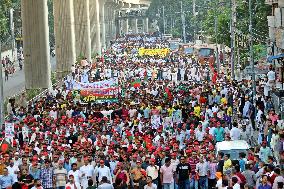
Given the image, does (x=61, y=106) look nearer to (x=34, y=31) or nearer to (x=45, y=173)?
(x=45, y=173)

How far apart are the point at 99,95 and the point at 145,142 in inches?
486

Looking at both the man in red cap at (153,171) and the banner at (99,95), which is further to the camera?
the banner at (99,95)

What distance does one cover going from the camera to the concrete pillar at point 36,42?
54.5 m

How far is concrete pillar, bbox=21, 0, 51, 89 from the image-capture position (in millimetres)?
54469

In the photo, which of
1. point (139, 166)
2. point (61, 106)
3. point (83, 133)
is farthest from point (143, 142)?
point (61, 106)

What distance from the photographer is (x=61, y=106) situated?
3497 centimetres

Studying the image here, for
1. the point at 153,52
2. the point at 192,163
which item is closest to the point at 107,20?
the point at 153,52

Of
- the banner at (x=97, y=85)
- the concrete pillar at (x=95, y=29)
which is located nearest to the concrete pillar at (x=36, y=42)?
the banner at (x=97, y=85)

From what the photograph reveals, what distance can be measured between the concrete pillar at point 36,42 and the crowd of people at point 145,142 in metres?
14.9

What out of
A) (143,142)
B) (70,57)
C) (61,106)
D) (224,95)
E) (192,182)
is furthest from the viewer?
(70,57)

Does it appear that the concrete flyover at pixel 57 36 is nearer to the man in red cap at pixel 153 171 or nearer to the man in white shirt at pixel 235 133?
the man in white shirt at pixel 235 133

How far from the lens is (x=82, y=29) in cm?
8538

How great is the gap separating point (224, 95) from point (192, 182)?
1647 centimetres

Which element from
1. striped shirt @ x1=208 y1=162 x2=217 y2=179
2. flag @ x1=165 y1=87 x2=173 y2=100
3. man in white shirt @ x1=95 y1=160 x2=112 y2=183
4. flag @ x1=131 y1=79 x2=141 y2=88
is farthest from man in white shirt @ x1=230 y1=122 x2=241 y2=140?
flag @ x1=131 y1=79 x2=141 y2=88
